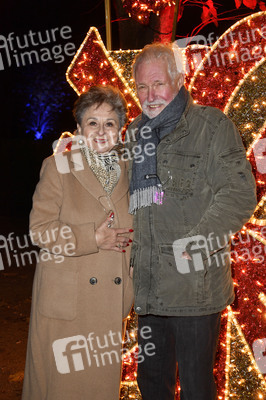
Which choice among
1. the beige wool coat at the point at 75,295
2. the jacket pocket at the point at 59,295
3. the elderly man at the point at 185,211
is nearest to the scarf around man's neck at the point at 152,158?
the elderly man at the point at 185,211

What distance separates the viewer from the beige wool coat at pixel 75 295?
2.54 metres

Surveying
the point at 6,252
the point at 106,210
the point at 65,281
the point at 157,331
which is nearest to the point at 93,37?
the point at 106,210

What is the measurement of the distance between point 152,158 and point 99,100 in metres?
0.58

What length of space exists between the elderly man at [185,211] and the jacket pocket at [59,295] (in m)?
0.38

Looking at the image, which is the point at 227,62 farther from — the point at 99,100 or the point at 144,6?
the point at 99,100

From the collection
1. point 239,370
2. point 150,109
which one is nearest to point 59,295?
point 150,109

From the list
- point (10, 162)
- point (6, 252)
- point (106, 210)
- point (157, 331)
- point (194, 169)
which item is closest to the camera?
point (194, 169)

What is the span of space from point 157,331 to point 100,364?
44cm

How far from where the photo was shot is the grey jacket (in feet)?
7.14

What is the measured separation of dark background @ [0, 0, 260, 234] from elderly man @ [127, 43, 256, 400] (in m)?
1.36

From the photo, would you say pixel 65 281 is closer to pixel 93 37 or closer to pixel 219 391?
pixel 219 391

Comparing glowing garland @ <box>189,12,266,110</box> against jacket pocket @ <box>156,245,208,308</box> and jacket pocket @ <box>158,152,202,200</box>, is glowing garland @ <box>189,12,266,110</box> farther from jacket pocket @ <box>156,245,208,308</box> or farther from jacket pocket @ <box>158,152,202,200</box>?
jacket pocket @ <box>156,245,208,308</box>

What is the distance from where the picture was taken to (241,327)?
2982 mm

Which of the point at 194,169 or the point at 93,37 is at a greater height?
the point at 93,37
